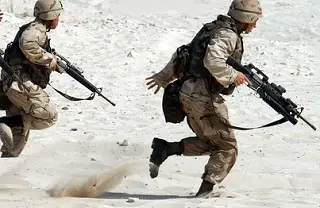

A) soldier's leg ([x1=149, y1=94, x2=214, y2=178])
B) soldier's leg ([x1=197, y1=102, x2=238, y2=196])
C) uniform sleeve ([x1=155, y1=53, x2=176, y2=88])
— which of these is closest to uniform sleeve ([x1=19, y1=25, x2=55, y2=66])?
uniform sleeve ([x1=155, y1=53, x2=176, y2=88])

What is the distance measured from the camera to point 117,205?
225 inches

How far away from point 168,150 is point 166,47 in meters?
8.28

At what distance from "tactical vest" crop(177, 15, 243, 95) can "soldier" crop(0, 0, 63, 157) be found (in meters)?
1.32

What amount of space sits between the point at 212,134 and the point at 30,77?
5.70 ft

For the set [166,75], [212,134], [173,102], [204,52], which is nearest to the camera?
[204,52]

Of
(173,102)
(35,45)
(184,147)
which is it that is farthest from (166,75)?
(35,45)

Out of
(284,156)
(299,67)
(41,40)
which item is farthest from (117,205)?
(299,67)

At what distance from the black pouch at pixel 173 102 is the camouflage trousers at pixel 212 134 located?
5 cm

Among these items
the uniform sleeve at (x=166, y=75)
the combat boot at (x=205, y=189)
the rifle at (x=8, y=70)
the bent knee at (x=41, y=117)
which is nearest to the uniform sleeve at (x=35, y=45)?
the rifle at (x=8, y=70)

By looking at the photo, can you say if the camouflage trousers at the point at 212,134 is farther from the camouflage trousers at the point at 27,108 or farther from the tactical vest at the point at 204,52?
the camouflage trousers at the point at 27,108

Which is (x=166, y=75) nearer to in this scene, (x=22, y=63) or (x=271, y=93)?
(x=271, y=93)

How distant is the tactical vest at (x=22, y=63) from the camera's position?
6.80 metres

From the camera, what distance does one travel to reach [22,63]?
6.82m

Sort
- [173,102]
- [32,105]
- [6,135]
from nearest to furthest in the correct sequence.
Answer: [173,102], [6,135], [32,105]
